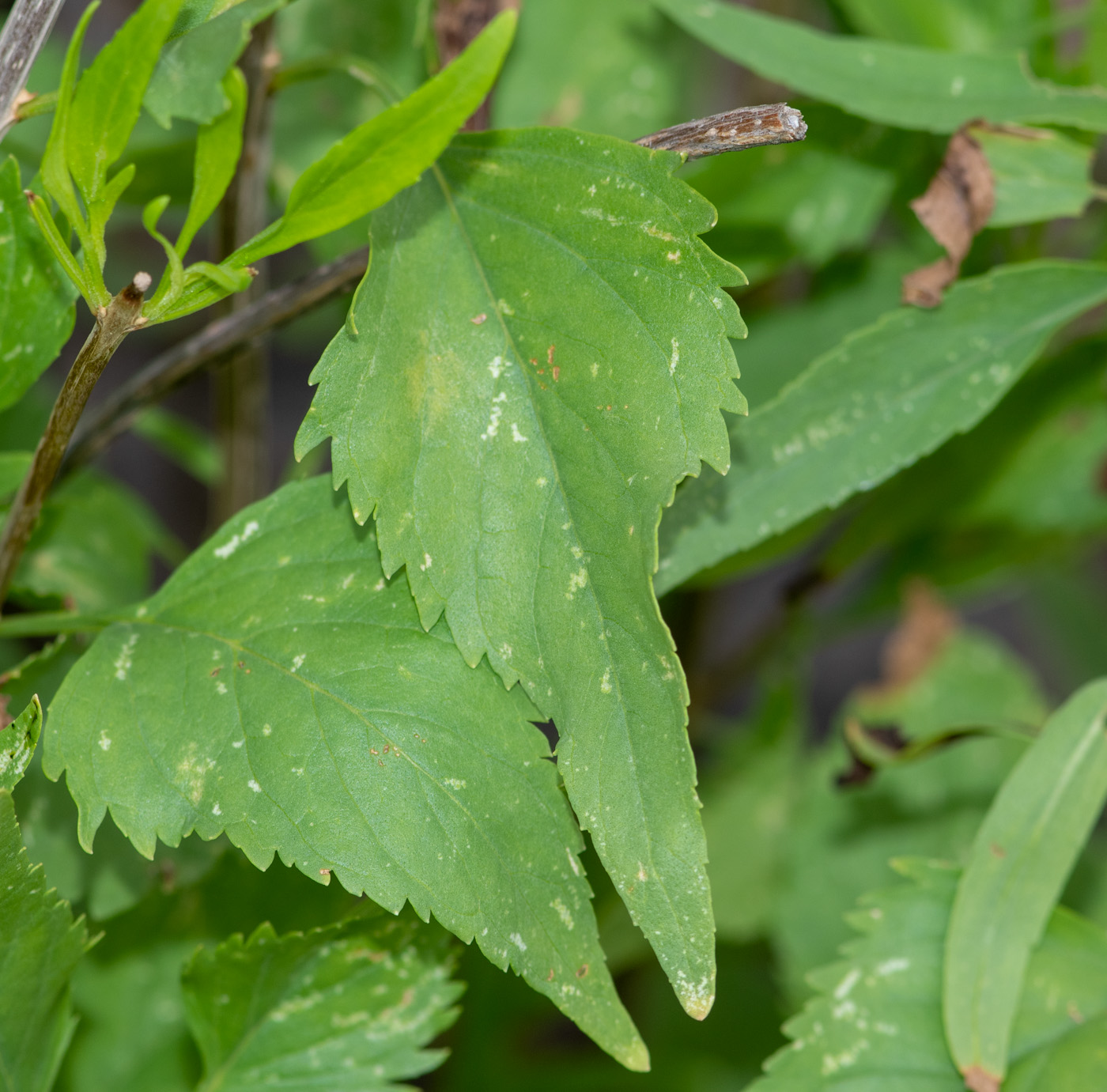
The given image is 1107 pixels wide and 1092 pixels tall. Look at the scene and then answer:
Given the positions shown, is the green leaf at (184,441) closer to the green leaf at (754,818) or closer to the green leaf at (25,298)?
the green leaf at (25,298)

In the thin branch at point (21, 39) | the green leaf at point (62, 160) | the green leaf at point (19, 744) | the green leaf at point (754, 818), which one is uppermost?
the thin branch at point (21, 39)

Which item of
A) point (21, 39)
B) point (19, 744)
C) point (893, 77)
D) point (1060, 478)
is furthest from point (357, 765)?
point (1060, 478)

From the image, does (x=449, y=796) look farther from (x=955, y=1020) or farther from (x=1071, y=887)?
(x=1071, y=887)

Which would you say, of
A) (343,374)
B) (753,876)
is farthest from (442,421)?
(753,876)

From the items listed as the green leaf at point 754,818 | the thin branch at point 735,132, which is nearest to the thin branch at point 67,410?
the thin branch at point 735,132

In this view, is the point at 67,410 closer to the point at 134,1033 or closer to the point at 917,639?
the point at 134,1033

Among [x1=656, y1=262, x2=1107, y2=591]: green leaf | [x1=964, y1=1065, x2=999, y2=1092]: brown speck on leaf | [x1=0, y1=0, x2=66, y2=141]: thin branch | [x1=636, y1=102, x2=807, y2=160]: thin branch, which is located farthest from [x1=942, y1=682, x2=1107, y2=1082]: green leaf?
[x1=0, y1=0, x2=66, y2=141]: thin branch
